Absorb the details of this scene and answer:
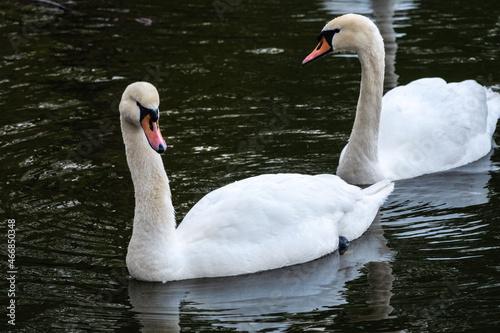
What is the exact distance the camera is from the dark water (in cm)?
764

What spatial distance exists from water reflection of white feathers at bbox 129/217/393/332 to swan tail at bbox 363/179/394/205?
94cm

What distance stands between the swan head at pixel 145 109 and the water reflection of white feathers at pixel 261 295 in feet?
4.14

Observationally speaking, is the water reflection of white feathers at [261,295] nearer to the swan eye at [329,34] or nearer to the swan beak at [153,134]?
the swan beak at [153,134]

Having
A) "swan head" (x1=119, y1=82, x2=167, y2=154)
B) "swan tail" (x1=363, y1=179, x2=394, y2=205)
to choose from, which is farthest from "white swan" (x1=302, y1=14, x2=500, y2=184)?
"swan head" (x1=119, y1=82, x2=167, y2=154)

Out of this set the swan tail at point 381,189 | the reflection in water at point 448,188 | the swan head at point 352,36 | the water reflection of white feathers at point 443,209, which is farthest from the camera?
the swan head at point 352,36

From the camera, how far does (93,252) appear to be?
343 inches

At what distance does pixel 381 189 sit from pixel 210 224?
2218mm

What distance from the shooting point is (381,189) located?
973 centimetres

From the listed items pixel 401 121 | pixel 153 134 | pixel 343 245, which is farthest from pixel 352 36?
pixel 153 134

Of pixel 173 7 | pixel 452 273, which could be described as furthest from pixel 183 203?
pixel 173 7

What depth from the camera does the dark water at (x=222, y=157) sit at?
7641 mm

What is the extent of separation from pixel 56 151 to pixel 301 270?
4.38m

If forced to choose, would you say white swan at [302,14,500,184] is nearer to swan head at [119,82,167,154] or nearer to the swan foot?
the swan foot

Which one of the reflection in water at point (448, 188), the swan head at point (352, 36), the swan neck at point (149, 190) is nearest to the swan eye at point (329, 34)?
the swan head at point (352, 36)
